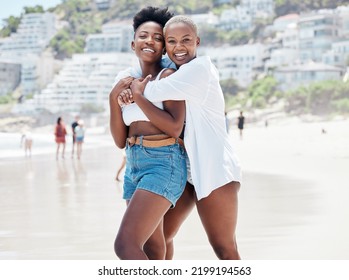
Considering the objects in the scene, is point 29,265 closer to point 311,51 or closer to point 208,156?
point 208,156

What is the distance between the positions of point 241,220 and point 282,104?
52.1 meters

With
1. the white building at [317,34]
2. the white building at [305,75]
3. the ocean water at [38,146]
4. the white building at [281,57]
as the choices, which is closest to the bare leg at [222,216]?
the ocean water at [38,146]

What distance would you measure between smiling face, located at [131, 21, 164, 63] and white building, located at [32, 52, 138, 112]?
218ft

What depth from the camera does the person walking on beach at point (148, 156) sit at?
273cm

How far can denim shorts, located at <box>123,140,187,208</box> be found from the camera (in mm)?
2801

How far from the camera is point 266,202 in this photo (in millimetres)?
7539

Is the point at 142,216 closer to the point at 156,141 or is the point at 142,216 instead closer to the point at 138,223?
the point at 138,223

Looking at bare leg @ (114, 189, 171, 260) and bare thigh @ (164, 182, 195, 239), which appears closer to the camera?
bare leg @ (114, 189, 171, 260)

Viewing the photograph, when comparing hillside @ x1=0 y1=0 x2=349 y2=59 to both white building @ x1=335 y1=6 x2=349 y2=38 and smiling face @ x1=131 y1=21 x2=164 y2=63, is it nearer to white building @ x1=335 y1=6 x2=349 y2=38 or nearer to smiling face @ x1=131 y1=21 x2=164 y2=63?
white building @ x1=335 y1=6 x2=349 y2=38

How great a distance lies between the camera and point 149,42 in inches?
117

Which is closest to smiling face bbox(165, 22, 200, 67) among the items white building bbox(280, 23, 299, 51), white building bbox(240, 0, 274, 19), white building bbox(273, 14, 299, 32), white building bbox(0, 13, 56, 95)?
white building bbox(280, 23, 299, 51)

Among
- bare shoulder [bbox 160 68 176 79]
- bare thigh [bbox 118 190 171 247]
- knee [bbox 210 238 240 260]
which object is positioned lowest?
knee [bbox 210 238 240 260]

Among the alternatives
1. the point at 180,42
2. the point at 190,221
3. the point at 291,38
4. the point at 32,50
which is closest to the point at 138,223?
the point at 180,42

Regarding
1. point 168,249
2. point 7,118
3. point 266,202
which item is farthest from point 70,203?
point 7,118
